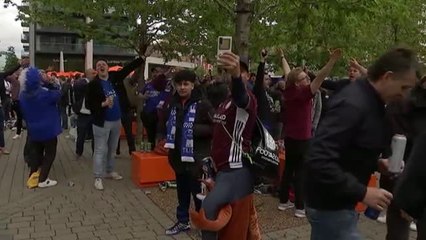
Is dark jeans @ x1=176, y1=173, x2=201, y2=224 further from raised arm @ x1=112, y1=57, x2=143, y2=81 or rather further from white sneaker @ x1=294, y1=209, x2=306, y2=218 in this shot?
raised arm @ x1=112, y1=57, x2=143, y2=81

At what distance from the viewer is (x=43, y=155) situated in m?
7.88

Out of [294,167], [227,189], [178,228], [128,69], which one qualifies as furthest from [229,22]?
[227,189]

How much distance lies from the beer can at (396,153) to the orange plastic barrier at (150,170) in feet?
16.2

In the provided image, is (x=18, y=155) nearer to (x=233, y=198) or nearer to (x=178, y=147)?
(x=178, y=147)

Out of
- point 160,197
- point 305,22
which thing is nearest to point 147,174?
point 160,197

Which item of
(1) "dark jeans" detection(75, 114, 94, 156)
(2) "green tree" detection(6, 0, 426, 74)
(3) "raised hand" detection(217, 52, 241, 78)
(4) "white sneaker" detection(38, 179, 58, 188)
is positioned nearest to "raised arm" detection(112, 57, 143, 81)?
(2) "green tree" detection(6, 0, 426, 74)

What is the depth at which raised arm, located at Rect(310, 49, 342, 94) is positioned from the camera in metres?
4.66

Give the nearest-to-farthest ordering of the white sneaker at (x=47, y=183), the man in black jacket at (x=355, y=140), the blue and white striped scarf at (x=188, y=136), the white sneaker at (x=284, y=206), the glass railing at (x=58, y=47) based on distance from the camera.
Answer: the man in black jacket at (x=355, y=140) < the blue and white striped scarf at (x=188, y=136) < the white sneaker at (x=284, y=206) < the white sneaker at (x=47, y=183) < the glass railing at (x=58, y=47)

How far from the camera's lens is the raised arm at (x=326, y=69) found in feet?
15.3

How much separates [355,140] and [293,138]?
345 centimetres

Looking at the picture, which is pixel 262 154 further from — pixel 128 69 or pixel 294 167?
pixel 128 69

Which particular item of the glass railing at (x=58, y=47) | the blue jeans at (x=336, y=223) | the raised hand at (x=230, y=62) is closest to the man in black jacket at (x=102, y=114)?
the raised hand at (x=230, y=62)

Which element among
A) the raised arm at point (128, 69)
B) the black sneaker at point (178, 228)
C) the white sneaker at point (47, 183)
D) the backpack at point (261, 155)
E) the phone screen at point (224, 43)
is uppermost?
the phone screen at point (224, 43)

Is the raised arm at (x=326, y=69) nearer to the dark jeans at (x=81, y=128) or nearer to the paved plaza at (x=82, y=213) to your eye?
the paved plaza at (x=82, y=213)
